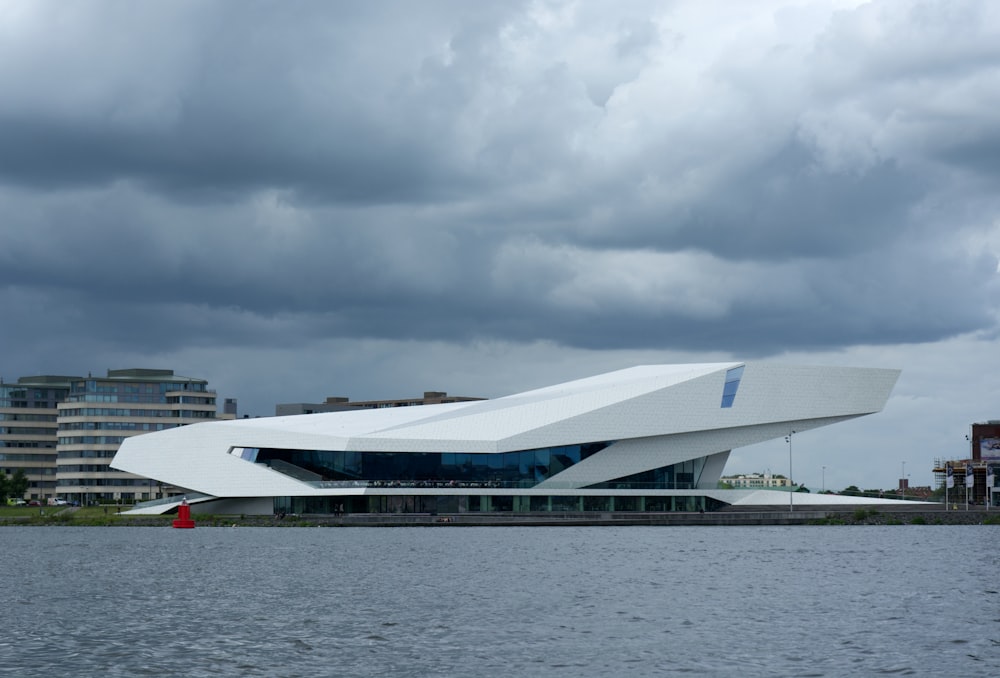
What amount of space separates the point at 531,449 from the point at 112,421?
70.3 metres

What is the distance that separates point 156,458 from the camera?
9912 centimetres

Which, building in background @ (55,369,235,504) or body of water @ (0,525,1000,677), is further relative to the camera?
building in background @ (55,369,235,504)

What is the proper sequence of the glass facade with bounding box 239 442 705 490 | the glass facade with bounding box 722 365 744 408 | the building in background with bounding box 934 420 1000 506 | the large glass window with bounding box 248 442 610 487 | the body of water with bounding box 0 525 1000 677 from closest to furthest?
1. the body of water with bounding box 0 525 1000 677
2. the glass facade with bounding box 239 442 705 490
3. the large glass window with bounding box 248 442 610 487
4. the glass facade with bounding box 722 365 744 408
5. the building in background with bounding box 934 420 1000 506

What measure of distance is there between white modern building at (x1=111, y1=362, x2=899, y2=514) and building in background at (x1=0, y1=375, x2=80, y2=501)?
67.9m

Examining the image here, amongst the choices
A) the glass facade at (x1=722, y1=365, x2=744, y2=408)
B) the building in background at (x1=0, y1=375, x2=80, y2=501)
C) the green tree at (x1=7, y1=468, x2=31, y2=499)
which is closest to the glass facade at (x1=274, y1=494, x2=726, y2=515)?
the glass facade at (x1=722, y1=365, x2=744, y2=408)

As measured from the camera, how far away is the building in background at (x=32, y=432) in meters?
163

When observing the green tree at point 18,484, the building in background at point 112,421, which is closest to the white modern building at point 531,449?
the building in background at point 112,421

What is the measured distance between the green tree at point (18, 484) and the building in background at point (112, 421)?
3.59 m

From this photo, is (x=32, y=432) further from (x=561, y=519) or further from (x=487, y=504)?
(x=561, y=519)

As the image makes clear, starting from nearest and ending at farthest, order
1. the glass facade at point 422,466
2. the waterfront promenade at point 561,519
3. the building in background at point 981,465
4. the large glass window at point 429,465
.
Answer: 1. the waterfront promenade at point 561,519
2. the glass facade at point 422,466
3. the large glass window at point 429,465
4. the building in background at point 981,465

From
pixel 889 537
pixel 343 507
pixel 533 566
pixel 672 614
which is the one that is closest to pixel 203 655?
pixel 672 614

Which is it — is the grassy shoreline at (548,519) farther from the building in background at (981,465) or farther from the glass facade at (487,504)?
the building in background at (981,465)

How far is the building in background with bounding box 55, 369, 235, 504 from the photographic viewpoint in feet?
497

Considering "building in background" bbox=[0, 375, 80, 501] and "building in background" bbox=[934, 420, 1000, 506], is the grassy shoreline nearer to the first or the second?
"building in background" bbox=[934, 420, 1000, 506]
